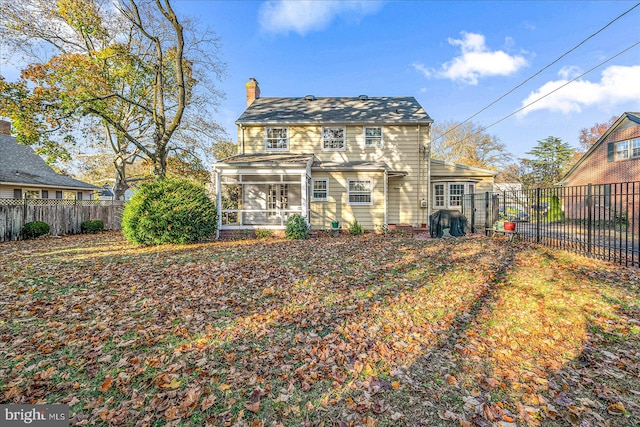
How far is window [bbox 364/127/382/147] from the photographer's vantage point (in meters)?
15.9

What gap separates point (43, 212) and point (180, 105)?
8711 millimetres

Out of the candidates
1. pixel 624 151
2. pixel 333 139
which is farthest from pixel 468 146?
pixel 333 139

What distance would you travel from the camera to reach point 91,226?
16172mm

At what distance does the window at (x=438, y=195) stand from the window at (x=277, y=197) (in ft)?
28.7

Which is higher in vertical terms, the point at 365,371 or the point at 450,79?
the point at 450,79

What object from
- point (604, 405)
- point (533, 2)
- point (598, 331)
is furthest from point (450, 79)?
point (604, 405)

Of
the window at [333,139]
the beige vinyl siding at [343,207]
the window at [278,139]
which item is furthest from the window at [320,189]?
the window at [278,139]

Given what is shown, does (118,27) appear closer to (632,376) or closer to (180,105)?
(180,105)

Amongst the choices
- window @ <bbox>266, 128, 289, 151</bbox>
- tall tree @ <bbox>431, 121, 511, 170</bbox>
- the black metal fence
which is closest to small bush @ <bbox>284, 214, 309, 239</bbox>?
window @ <bbox>266, 128, 289, 151</bbox>

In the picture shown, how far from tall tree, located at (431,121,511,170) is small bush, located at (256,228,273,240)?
30844 mm

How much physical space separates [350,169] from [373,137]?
9.45 feet

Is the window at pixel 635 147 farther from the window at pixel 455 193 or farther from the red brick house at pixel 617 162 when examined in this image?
the window at pixel 455 193

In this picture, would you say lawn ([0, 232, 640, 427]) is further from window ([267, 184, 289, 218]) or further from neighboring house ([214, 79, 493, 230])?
window ([267, 184, 289, 218])

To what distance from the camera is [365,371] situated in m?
3.29
